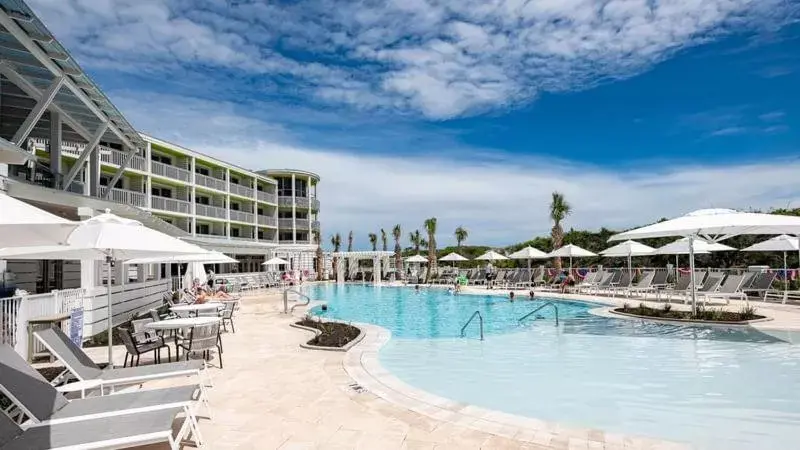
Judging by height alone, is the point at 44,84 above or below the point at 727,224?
above

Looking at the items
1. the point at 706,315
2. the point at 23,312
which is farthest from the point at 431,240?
the point at 23,312

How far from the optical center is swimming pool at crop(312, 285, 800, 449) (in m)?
5.77

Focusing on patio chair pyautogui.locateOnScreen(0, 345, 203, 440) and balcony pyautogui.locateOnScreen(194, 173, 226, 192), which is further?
balcony pyautogui.locateOnScreen(194, 173, 226, 192)

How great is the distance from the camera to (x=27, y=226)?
3.27 meters

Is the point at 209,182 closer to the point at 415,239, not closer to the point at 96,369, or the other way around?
the point at 415,239

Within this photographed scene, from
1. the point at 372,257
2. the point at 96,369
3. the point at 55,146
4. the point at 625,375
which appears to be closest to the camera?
the point at 96,369

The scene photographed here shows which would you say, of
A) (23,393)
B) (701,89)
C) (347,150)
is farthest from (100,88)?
(701,89)

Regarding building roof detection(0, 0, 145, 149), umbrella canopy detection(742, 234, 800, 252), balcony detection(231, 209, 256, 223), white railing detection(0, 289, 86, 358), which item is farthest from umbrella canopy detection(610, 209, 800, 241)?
balcony detection(231, 209, 256, 223)

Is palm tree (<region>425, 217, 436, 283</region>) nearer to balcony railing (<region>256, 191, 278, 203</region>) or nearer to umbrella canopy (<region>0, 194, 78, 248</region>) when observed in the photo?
balcony railing (<region>256, 191, 278, 203</region>)

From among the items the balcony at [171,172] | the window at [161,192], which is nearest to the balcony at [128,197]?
the balcony at [171,172]

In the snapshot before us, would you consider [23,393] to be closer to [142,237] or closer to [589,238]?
[142,237]

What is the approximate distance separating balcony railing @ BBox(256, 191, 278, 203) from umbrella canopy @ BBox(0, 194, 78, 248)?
3950 centimetres

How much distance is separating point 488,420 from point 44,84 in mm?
12383

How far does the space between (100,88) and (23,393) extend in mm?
10204
